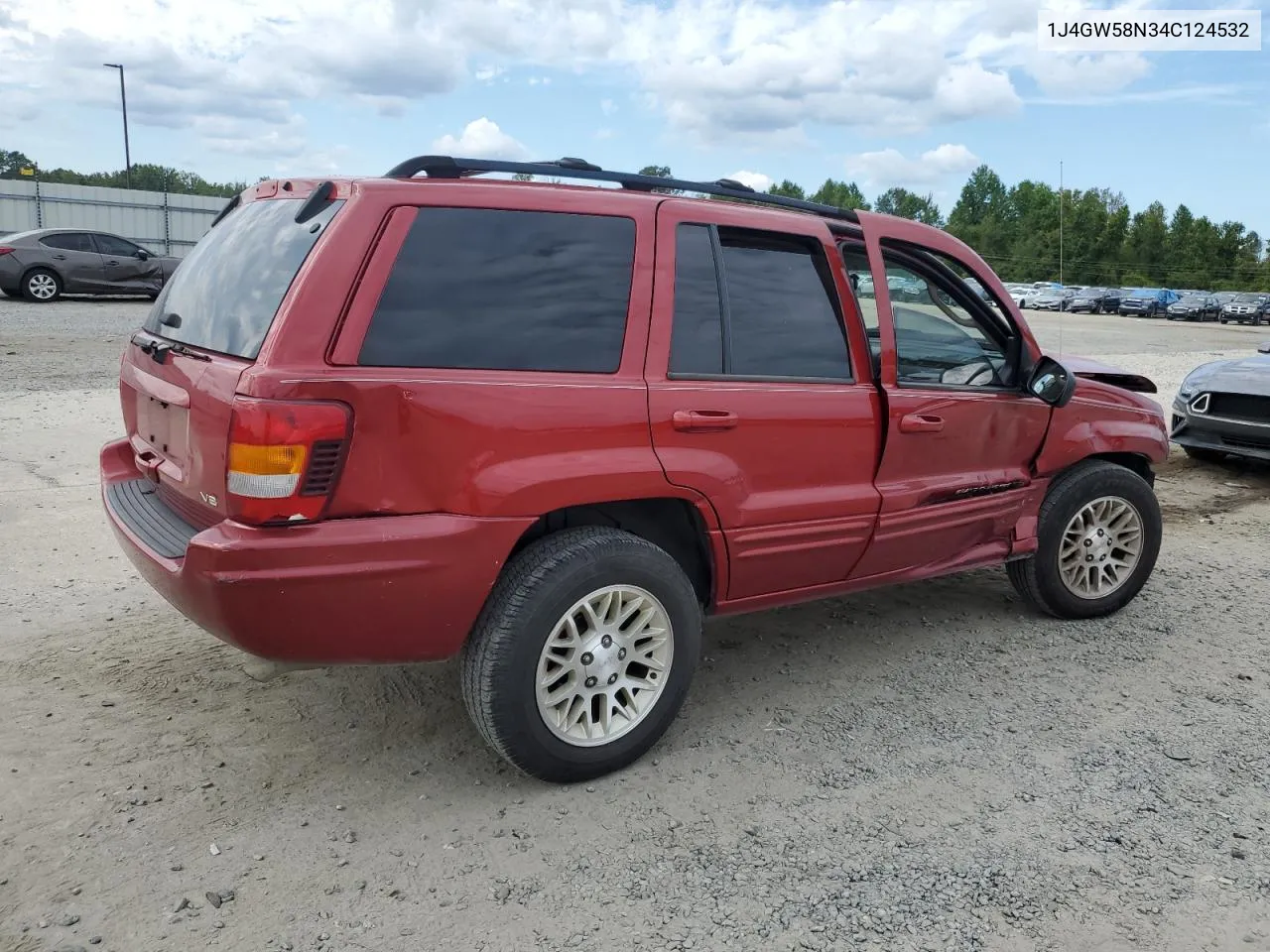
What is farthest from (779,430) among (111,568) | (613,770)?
(111,568)

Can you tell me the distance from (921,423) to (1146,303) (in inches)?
2111

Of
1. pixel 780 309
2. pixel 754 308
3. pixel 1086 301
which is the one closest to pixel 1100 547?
pixel 780 309

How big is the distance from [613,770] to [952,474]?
188 cm

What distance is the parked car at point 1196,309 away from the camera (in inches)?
1939

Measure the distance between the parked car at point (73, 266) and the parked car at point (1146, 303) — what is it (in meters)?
46.9

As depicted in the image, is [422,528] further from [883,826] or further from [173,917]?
[883,826]

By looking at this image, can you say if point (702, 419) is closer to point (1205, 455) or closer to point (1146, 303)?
point (1205, 455)

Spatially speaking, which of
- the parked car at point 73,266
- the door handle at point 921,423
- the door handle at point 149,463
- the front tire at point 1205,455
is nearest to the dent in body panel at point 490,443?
the door handle at point 149,463

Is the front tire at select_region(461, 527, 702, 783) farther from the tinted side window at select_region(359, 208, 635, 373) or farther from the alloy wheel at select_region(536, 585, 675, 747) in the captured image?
the tinted side window at select_region(359, 208, 635, 373)

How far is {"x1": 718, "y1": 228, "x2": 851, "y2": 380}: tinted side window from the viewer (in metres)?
3.58

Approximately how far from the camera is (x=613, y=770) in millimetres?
3369

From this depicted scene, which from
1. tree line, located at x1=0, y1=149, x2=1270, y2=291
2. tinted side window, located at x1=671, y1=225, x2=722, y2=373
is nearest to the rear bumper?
tinted side window, located at x1=671, y1=225, x2=722, y2=373

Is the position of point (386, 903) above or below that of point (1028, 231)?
below

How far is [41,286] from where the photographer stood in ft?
60.6
